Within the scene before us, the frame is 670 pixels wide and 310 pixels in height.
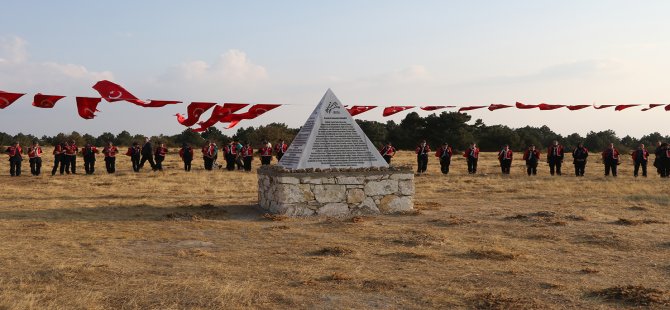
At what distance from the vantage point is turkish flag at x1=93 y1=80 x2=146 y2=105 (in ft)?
43.5

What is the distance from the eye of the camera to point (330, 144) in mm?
12352

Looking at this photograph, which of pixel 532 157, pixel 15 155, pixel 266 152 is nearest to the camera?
pixel 15 155

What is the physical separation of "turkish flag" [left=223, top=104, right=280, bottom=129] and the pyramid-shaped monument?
3.02 meters

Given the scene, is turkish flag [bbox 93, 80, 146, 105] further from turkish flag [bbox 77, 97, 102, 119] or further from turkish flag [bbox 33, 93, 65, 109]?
turkish flag [bbox 33, 93, 65, 109]

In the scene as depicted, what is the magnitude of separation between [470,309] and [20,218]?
9159 millimetres

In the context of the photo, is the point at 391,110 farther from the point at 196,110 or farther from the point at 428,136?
the point at 428,136

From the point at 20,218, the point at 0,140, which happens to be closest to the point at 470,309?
the point at 20,218

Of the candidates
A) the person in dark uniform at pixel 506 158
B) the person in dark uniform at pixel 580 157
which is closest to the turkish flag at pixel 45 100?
the person in dark uniform at pixel 506 158

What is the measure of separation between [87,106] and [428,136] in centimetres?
4254

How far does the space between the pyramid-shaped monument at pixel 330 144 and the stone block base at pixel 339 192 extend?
0.30 meters

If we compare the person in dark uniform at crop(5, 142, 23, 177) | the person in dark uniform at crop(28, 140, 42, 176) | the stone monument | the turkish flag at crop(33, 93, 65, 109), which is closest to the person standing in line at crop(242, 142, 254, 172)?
the person in dark uniform at crop(28, 140, 42, 176)

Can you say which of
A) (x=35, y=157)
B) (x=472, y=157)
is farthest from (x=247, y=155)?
Answer: (x=472, y=157)

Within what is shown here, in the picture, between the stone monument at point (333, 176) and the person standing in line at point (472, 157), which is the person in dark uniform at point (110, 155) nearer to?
the stone monument at point (333, 176)

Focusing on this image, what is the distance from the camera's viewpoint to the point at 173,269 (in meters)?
7.29
